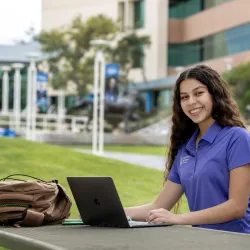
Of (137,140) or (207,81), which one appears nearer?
(207,81)

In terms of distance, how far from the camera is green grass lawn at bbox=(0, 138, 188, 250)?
15461 mm

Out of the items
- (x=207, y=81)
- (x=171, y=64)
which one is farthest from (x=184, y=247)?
(x=171, y=64)

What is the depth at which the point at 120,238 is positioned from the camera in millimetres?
3867

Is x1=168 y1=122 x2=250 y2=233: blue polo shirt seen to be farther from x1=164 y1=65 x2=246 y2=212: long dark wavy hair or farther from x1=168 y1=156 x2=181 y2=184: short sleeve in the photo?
x1=168 y1=156 x2=181 y2=184: short sleeve

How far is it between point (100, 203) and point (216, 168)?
63 cm

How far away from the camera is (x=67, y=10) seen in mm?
89062

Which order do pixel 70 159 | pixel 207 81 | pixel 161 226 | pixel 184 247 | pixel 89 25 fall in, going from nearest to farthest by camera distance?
pixel 184 247 < pixel 161 226 < pixel 207 81 < pixel 70 159 < pixel 89 25

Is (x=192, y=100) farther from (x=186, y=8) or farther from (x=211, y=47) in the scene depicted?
(x=186, y=8)

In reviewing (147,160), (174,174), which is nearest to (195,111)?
(174,174)

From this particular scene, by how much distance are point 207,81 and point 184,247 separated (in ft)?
4.53

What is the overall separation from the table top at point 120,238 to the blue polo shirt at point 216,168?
407 millimetres

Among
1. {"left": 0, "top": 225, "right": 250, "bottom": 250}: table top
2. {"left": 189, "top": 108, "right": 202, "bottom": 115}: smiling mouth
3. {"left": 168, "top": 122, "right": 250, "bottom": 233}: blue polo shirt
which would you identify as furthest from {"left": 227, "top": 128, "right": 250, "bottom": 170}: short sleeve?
{"left": 0, "top": 225, "right": 250, "bottom": 250}: table top

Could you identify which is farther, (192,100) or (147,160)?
(147,160)

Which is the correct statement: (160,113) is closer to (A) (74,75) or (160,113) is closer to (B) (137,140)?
(A) (74,75)
